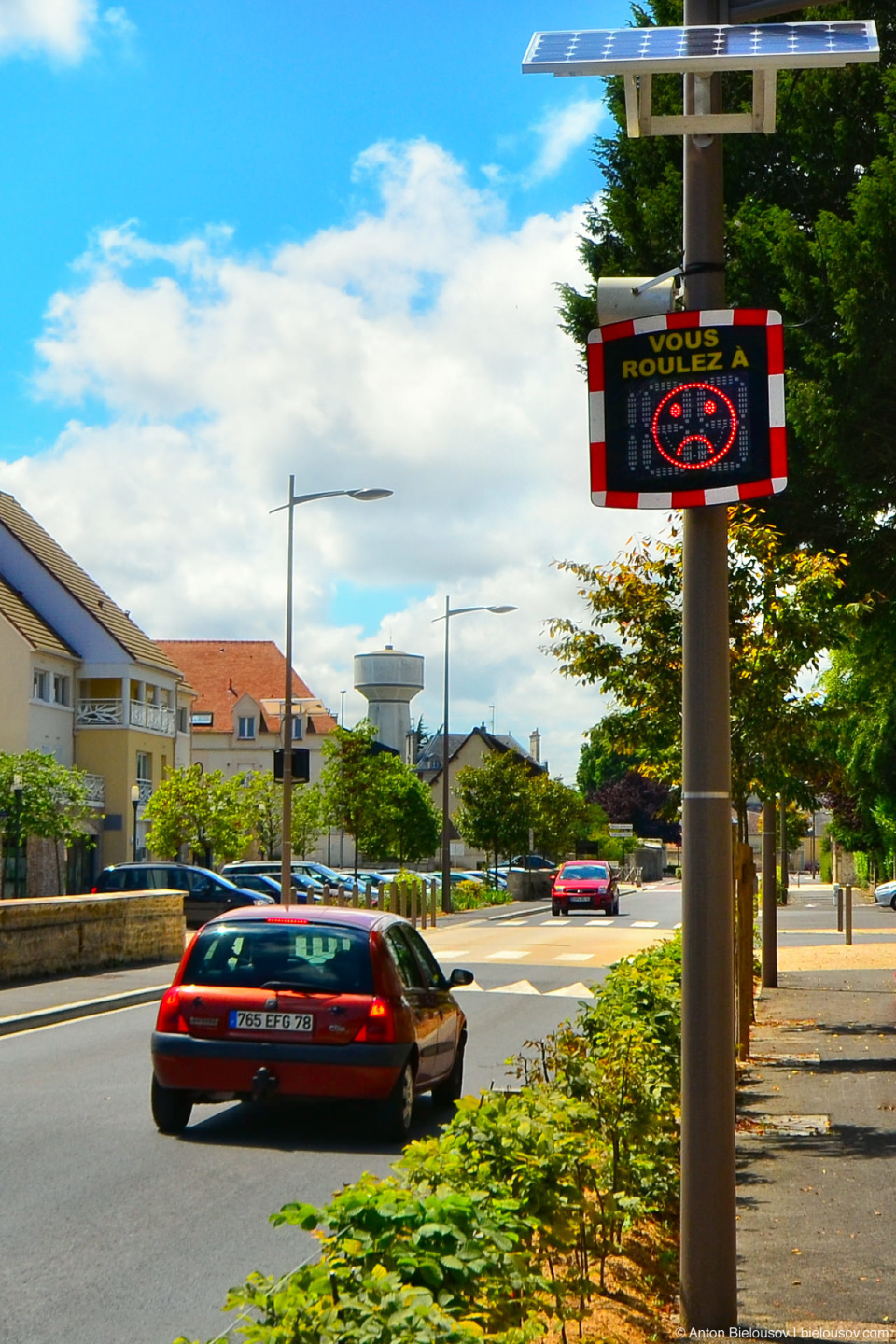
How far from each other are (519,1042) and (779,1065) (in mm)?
3042

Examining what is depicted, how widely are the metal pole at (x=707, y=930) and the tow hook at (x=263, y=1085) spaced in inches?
193

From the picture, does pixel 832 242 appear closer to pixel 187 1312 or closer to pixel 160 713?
pixel 187 1312

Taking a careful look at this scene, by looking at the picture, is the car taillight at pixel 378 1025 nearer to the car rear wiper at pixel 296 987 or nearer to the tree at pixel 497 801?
the car rear wiper at pixel 296 987

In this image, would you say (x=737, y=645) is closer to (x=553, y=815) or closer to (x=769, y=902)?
(x=769, y=902)

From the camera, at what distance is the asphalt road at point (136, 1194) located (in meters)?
6.21

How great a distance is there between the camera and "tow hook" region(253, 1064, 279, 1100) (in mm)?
9898

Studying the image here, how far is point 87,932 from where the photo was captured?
2356 centimetres

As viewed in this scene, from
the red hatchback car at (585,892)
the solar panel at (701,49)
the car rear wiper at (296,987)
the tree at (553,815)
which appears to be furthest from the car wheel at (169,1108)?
the tree at (553,815)

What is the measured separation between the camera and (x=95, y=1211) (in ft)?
26.1

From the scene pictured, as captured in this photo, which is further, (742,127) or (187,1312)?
(187,1312)

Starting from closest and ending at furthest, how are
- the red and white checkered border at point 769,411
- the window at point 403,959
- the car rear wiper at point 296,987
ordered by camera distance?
1. the red and white checkered border at point 769,411
2. the car rear wiper at point 296,987
3. the window at point 403,959

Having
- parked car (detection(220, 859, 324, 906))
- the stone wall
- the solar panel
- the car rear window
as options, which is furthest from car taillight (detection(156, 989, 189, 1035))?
parked car (detection(220, 859, 324, 906))

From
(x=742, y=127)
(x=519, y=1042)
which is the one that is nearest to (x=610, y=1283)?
(x=742, y=127)

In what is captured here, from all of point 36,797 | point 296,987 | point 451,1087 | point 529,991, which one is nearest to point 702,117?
point 296,987
